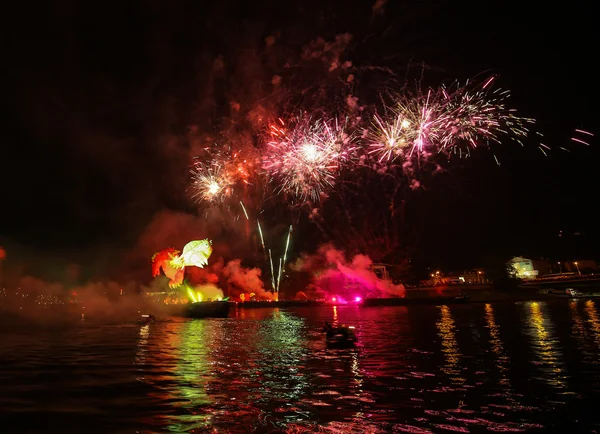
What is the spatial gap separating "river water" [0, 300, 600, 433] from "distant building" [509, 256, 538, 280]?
10710 cm

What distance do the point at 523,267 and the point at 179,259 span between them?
10915 cm

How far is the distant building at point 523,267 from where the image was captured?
386 feet

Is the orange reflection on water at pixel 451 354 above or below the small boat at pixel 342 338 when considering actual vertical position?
below

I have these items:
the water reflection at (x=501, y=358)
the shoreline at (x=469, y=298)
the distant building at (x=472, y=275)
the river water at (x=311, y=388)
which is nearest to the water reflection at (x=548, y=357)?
the river water at (x=311, y=388)

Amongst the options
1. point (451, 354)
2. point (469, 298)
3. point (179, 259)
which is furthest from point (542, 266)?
point (451, 354)

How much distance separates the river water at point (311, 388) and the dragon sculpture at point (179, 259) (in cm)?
6460

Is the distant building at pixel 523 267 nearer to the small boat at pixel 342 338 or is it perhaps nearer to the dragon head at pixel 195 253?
the dragon head at pixel 195 253

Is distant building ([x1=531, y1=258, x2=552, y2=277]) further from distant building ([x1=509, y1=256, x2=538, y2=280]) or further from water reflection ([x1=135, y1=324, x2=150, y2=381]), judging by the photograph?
water reflection ([x1=135, y1=324, x2=150, y2=381])

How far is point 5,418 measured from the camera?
Answer: 34.1 ft

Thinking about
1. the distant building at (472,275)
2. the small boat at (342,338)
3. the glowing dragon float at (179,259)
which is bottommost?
the small boat at (342,338)

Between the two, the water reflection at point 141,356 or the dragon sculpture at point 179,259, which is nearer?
the water reflection at point 141,356

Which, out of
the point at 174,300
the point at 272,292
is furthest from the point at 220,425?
the point at 272,292

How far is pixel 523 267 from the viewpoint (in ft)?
407

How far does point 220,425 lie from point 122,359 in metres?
14.5
